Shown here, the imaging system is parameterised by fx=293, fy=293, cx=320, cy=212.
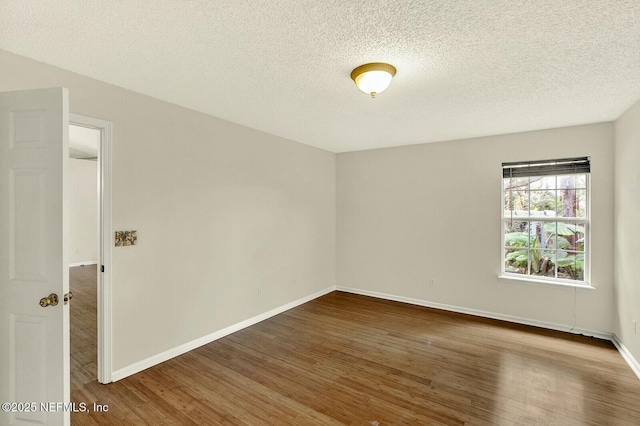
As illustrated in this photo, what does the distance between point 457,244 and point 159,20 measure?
4.27 m

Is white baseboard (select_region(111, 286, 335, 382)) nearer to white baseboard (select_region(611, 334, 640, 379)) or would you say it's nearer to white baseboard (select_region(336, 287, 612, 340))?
white baseboard (select_region(336, 287, 612, 340))

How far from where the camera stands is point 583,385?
251 cm

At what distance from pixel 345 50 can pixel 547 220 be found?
354 centimetres

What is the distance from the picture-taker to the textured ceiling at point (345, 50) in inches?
60.9

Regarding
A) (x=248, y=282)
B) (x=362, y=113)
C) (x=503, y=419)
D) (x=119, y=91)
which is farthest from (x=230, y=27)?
(x=503, y=419)

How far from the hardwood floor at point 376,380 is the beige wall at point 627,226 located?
37 cm

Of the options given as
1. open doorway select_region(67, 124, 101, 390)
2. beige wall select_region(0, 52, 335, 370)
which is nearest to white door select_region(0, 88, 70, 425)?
beige wall select_region(0, 52, 335, 370)

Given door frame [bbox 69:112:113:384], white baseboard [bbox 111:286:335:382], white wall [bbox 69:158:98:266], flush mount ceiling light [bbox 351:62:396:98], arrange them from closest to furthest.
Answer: flush mount ceiling light [bbox 351:62:396:98] < door frame [bbox 69:112:113:384] < white baseboard [bbox 111:286:335:382] < white wall [bbox 69:158:98:266]

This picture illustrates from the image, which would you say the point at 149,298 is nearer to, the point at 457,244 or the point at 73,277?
the point at 457,244

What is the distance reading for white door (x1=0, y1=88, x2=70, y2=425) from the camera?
171 cm

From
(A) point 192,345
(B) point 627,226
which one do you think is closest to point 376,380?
(A) point 192,345

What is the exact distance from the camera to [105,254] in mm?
2523

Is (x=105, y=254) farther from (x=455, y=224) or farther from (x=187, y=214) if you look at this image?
(x=455, y=224)

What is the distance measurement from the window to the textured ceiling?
0.84 metres
